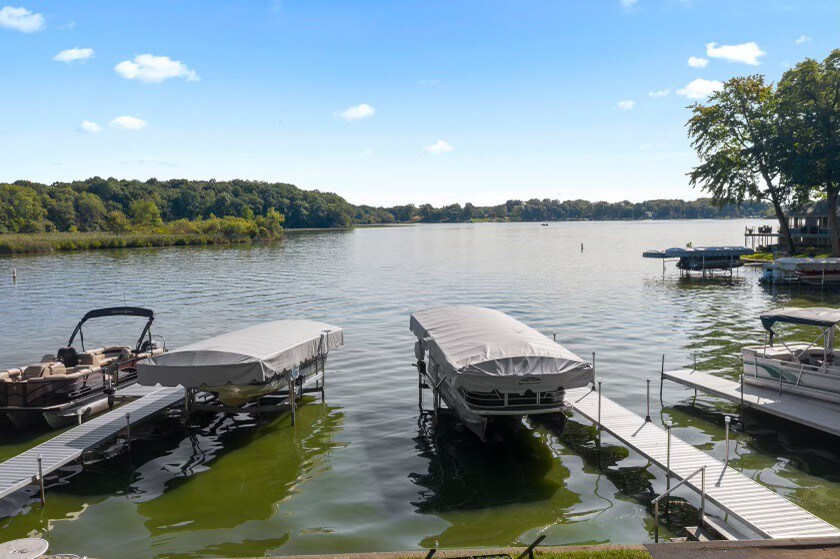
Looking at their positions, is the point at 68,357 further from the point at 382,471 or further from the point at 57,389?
the point at 382,471

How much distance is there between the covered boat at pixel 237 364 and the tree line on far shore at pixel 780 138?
62413mm

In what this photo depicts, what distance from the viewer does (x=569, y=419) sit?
19.8m

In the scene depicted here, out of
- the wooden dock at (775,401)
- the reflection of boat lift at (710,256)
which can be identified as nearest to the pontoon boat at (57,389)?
the wooden dock at (775,401)

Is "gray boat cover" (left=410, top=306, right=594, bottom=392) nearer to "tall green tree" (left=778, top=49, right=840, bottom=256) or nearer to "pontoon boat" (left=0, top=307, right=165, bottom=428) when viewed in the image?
"pontoon boat" (left=0, top=307, right=165, bottom=428)

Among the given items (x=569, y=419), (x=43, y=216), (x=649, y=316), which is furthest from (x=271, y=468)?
(x=43, y=216)

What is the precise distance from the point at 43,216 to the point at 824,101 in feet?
584

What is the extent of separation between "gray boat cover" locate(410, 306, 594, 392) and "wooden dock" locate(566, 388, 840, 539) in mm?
2177

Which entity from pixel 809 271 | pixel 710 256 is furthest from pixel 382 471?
pixel 710 256

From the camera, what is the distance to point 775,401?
18984 millimetres

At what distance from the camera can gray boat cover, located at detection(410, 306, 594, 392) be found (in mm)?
15109

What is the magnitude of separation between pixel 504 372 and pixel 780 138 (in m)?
64.0

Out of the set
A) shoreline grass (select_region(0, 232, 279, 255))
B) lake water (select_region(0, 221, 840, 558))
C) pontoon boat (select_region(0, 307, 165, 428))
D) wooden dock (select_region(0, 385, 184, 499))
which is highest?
shoreline grass (select_region(0, 232, 279, 255))

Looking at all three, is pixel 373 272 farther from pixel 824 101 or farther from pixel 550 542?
pixel 550 542

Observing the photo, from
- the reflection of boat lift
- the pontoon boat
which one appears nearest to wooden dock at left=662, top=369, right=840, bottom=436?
the pontoon boat
